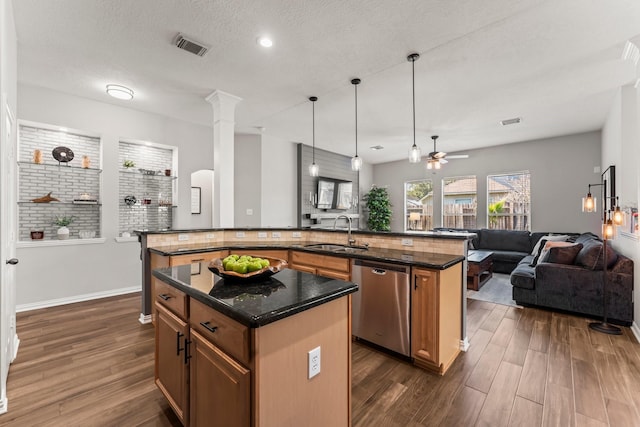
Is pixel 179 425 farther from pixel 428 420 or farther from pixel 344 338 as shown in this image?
pixel 428 420

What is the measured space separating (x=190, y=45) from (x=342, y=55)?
1.53 metres

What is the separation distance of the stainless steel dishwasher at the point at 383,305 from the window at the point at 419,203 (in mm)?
5890

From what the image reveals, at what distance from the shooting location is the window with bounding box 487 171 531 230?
6.61 m

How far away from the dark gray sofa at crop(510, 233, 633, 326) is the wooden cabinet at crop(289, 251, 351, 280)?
270 centimetres

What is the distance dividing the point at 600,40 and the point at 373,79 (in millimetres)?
2172

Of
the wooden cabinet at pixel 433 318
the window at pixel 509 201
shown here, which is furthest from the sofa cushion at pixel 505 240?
the wooden cabinet at pixel 433 318

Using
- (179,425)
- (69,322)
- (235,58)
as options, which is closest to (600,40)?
(235,58)

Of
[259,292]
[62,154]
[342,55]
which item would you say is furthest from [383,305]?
[62,154]

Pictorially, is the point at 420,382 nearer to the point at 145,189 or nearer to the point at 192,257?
the point at 192,257

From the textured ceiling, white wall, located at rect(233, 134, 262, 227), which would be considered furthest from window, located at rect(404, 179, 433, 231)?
white wall, located at rect(233, 134, 262, 227)

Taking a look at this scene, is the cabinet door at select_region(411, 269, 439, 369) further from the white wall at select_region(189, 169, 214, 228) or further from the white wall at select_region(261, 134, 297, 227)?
the white wall at select_region(189, 169, 214, 228)

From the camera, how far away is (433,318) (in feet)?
7.47

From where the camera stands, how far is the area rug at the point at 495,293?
4.16 m

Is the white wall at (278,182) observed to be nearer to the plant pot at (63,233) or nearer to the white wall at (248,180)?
the white wall at (248,180)
